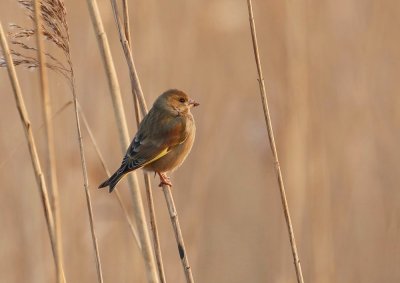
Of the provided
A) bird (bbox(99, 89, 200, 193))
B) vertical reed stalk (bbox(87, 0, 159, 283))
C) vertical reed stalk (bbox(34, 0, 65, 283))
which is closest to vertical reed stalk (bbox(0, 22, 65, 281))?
vertical reed stalk (bbox(34, 0, 65, 283))

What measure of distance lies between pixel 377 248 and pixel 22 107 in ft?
8.06

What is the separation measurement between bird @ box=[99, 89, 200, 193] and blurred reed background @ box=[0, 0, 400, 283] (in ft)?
0.89

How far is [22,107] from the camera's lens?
6.45 feet

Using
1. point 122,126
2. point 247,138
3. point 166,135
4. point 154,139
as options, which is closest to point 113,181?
point 122,126

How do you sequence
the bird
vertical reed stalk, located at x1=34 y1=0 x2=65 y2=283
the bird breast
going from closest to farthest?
vertical reed stalk, located at x1=34 y1=0 x2=65 y2=283
the bird
the bird breast

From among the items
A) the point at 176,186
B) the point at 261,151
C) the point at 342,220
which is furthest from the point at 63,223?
the point at 342,220

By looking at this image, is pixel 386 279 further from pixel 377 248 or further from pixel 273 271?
pixel 273 271

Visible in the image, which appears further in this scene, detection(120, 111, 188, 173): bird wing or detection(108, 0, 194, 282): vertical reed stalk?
detection(120, 111, 188, 173): bird wing

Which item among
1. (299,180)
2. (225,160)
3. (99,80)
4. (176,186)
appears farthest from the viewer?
(225,160)

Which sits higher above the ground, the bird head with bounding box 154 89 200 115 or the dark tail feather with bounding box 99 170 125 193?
the bird head with bounding box 154 89 200 115

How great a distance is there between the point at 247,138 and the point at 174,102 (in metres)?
0.72

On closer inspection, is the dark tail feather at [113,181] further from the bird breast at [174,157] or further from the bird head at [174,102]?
the bird head at [174,102]

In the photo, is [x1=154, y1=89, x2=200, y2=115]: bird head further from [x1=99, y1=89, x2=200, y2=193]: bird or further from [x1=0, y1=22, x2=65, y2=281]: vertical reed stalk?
[x1=0, y1=22, x2=65, y2=281]: vertical reed stalk

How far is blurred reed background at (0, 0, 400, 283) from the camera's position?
331cm
